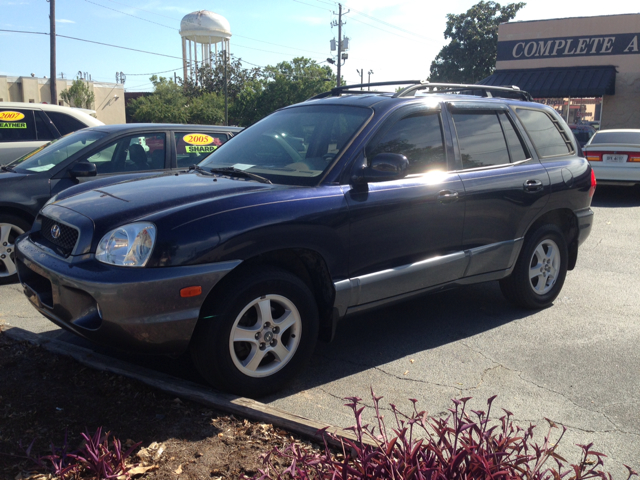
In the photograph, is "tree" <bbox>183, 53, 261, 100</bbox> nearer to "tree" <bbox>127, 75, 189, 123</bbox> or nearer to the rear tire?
"tree" <bbox>127, 75, 189, 123</bbox>

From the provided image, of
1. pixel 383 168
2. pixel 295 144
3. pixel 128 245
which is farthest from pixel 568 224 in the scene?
pixel 128 245

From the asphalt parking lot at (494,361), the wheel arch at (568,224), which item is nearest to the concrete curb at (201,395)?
the asphalt parking lot at (494,361)

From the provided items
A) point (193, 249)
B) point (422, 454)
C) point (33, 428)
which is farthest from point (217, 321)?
point (422, 454)

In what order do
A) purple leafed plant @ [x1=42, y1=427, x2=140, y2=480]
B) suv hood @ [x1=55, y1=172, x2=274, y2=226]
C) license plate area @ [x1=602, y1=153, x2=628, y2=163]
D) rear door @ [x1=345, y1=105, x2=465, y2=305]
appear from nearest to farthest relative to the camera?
purple leafed plant @ [x1=42, y1=427, x2=140, y2=480] → suv hood @ [x1=55, y1=172, x2=274, y2=226] → rear door @ [x1=345, y1=105, x2=465, y2=305] → license plate area @ [x1=602, y1=153, x2=628, y2=163]

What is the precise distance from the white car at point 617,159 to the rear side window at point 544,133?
7948 mm

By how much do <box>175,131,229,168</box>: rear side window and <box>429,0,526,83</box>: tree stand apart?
169 feet

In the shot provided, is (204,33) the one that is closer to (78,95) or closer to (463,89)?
(78,95)

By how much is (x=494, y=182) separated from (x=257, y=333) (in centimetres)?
241

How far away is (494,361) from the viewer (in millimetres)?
4207

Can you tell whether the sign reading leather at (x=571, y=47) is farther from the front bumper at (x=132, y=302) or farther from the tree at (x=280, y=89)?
the tree at (x=280, y=89)

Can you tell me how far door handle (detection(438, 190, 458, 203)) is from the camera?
429cm

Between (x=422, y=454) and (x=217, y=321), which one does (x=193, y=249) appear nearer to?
(x=217, y=321)

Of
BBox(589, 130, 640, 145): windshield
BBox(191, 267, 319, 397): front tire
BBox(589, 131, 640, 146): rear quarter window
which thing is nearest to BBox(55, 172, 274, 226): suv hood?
BBox(191, 267, 319, 397): front tire

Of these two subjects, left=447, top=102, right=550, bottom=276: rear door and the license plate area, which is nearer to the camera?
left=447, top=102, right=550, bottom=276: rear door
